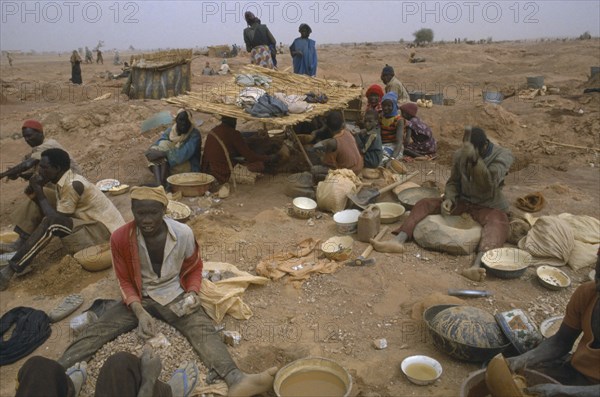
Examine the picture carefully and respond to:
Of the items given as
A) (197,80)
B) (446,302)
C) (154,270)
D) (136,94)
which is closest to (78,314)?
(154,270)

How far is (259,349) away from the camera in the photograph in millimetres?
3504

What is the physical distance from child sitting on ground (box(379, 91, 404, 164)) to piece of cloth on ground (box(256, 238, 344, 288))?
302 cm

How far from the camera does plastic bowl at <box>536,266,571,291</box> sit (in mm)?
4086

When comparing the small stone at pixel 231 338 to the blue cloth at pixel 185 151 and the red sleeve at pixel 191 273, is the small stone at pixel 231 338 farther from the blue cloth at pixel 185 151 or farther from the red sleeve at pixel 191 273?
the blue cloth at pixel 185 151

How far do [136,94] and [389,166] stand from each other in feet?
25.8

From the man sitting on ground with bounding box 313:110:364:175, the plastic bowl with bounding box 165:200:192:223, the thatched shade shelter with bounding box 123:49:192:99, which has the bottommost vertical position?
the plastic bowl with bounding box 165:200:192:223

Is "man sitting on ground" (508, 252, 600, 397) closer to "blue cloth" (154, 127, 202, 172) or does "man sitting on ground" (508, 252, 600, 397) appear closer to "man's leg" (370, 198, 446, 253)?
"man's leg" (370, 198, 446, 253)

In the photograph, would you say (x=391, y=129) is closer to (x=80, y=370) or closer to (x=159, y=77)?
(x=80, y=370)

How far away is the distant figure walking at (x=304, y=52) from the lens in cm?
923

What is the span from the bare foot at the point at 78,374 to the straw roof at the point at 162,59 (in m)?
10.1

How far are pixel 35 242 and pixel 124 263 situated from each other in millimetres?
1790

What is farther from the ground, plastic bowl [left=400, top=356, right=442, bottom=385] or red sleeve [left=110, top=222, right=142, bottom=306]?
red sleeve [left=110, top=222, right=142, bottom=306]

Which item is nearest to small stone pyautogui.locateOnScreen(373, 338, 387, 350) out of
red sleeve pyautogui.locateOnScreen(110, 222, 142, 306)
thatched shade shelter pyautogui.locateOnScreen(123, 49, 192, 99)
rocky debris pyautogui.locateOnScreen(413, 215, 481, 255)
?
rocky debris pyautogui.locateOnScreen(413, 215, 481, 255)

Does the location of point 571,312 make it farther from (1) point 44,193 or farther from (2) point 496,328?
(1) point 44,193
